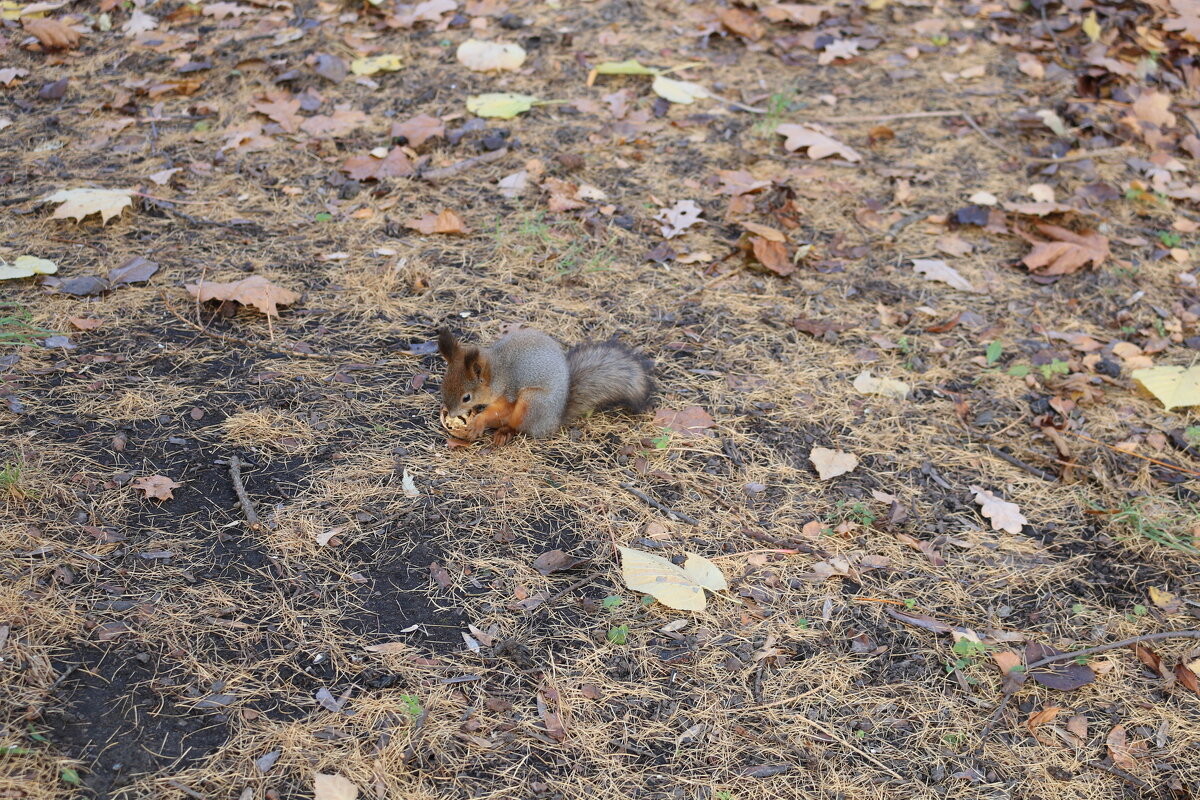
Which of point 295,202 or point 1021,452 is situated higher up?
point 295,202

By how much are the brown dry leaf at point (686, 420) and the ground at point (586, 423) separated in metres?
0.02

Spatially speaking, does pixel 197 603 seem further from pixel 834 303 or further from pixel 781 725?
pixel 834 303

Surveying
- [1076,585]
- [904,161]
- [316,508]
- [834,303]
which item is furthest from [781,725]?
[904,161]

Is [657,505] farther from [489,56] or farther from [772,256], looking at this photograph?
[489,56]

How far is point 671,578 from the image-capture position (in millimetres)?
2605

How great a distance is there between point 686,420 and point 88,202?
2.73 meters

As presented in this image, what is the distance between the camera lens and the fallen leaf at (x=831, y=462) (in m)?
3.09

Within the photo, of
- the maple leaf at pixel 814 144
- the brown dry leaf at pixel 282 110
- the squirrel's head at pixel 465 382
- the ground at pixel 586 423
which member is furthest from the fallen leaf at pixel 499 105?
the squirrel's head at pixel 465 382

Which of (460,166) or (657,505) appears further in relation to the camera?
(460,166)

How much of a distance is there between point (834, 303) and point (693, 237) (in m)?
0.76

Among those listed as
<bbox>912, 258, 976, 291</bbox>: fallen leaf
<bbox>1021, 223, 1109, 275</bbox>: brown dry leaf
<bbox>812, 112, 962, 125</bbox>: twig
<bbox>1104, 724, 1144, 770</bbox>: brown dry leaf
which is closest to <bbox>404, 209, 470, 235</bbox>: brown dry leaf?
<bbox>912, 258, 976, 291</bbox>: fallen leaf

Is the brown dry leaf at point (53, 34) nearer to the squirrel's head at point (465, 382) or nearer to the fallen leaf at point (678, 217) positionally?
the fallen leaf at point (678, 217)

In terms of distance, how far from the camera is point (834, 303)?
3.93 meters

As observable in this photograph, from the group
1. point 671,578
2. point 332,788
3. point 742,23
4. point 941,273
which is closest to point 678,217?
point 941,273
